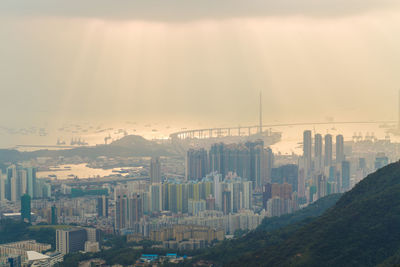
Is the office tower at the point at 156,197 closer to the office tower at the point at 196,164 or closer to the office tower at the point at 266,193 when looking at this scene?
the office tower at the point at 266,193

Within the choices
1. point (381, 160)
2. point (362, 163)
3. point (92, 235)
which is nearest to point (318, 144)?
point (362, 163)

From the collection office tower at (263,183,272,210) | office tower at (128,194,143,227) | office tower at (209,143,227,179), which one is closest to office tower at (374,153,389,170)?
→ office tower at (209,143,227,179)

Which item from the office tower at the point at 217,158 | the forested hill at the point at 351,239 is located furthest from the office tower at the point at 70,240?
the office tower at the point at 217,158

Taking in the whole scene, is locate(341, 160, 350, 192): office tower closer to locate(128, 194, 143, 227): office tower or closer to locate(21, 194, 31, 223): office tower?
locate(128, 194, 143, 227): office tower

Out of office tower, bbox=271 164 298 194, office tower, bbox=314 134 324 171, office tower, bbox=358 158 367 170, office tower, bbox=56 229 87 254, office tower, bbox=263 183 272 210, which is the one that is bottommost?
office tower, bbox=56 229 87 254

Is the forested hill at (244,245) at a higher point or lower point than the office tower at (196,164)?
lower

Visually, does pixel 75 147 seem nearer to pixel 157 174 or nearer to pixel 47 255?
pixel 157 174
